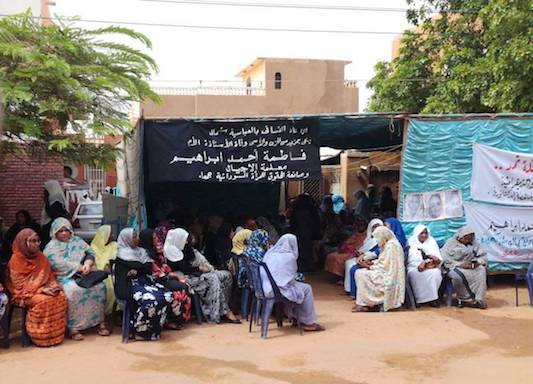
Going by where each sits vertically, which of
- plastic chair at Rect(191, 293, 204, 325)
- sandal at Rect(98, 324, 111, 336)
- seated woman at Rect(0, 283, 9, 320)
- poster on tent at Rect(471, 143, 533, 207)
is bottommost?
sandal at Rect(98, 324, 111, 336)

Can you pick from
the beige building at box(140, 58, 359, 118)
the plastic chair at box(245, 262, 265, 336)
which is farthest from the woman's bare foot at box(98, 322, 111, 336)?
the beige building at box(140, 58, 359, 118)

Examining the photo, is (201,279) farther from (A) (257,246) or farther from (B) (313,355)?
(B) (313,355)

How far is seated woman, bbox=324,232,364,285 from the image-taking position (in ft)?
28.3

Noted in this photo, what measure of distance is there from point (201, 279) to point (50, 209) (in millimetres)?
3015

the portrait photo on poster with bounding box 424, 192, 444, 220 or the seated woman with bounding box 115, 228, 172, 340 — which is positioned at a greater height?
the portrait photo on poster with bounding box 424, 192, 444, 220

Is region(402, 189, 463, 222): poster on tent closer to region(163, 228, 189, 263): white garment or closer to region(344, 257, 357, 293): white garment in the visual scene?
region(344, 257, 357, 293): white garment

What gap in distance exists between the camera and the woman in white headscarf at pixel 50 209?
779 cm

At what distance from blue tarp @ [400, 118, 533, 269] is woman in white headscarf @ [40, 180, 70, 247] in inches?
193

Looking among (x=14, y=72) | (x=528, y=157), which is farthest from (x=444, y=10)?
(x=14, y=72)

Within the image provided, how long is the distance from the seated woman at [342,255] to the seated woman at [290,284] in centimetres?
248

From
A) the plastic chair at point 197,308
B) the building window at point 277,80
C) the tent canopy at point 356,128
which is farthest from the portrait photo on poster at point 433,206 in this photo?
the building window at point 277,80

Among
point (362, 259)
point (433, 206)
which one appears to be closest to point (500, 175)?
point (433, 206)

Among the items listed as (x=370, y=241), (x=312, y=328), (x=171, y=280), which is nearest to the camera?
(x=312, y=328)

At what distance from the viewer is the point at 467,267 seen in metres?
7.31
